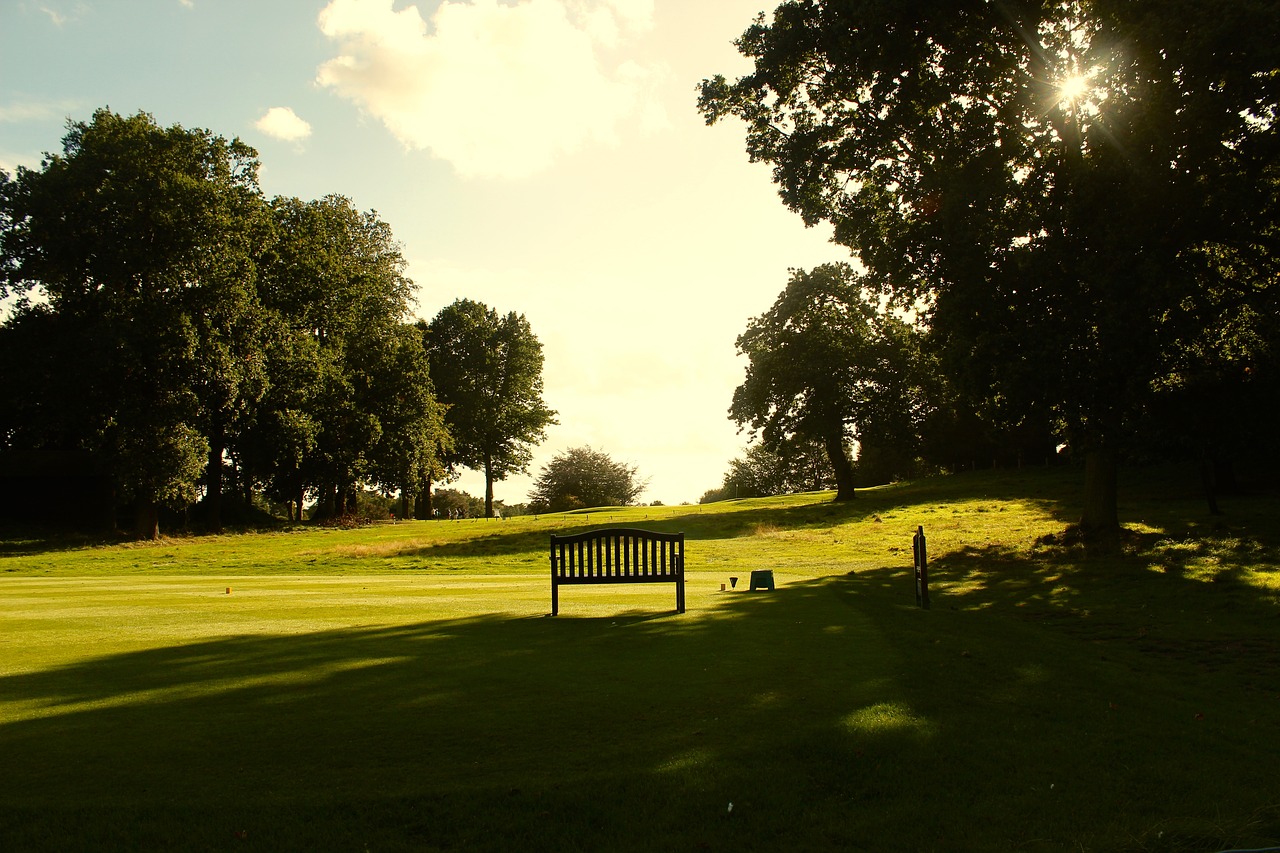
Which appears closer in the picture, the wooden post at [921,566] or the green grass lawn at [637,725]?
the green grass lawn at [637,725]

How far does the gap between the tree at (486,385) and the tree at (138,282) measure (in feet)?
112

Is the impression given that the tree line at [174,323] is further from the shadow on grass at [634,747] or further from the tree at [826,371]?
the shadow on grass at [634,747]

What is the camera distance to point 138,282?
40.5 meters

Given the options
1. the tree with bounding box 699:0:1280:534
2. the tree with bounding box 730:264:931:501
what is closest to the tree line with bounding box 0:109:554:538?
the tree with bounding box 730:264:931:501

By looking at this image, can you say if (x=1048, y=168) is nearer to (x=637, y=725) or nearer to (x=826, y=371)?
(x=637, y=725)

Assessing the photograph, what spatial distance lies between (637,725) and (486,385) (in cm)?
7233

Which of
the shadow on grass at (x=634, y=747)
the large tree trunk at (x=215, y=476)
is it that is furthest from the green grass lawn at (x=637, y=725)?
the large tree trunk at (x=215, y=476)

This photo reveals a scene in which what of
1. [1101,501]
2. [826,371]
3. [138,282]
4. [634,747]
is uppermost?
[138,282]

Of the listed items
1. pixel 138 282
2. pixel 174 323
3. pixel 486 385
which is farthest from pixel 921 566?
pixel 486 385

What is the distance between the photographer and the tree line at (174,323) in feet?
128

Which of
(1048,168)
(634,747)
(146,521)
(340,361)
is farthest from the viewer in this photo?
(340,361)

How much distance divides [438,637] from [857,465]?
8563 centimetres

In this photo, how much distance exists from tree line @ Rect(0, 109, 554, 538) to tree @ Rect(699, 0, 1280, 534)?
26394mm

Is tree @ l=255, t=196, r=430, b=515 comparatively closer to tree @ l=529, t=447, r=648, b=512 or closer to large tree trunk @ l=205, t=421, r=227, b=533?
large tree trunk @ l=205, t=421, r=227, b=533
